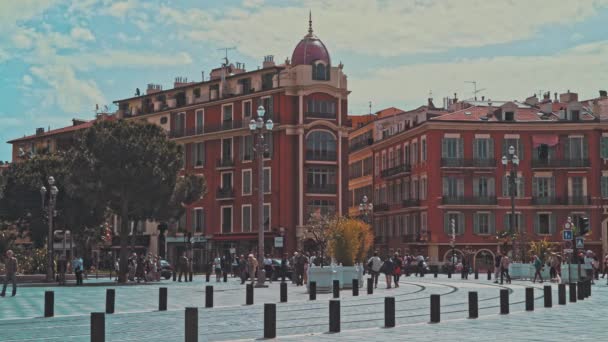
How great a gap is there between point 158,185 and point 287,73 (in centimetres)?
2699

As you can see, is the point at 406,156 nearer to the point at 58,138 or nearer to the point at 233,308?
the point at 58,138

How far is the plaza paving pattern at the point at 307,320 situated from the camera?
16.2m

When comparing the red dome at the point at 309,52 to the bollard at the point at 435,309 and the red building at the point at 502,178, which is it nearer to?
the red building at the point at 502,178

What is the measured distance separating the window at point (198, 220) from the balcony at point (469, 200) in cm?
1930

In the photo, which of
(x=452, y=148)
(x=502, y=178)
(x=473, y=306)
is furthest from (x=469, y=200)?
(x=473, y=306)

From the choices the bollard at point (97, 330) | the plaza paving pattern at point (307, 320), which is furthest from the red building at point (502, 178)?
the bollard at point (97, 330)

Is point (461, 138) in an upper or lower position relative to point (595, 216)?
upper

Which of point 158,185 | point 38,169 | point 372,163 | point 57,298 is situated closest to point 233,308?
point 57,298

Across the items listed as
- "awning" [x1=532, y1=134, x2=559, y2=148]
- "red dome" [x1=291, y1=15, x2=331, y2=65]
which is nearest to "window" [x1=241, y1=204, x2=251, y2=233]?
"red dome" [x1=291, y1=15, x2=331, y2=65]

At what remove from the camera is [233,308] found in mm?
24781

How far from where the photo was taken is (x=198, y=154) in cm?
7988

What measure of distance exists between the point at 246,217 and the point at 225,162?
486cm

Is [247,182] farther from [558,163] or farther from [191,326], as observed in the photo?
[191,326]

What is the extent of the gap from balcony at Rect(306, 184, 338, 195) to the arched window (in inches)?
78.8
